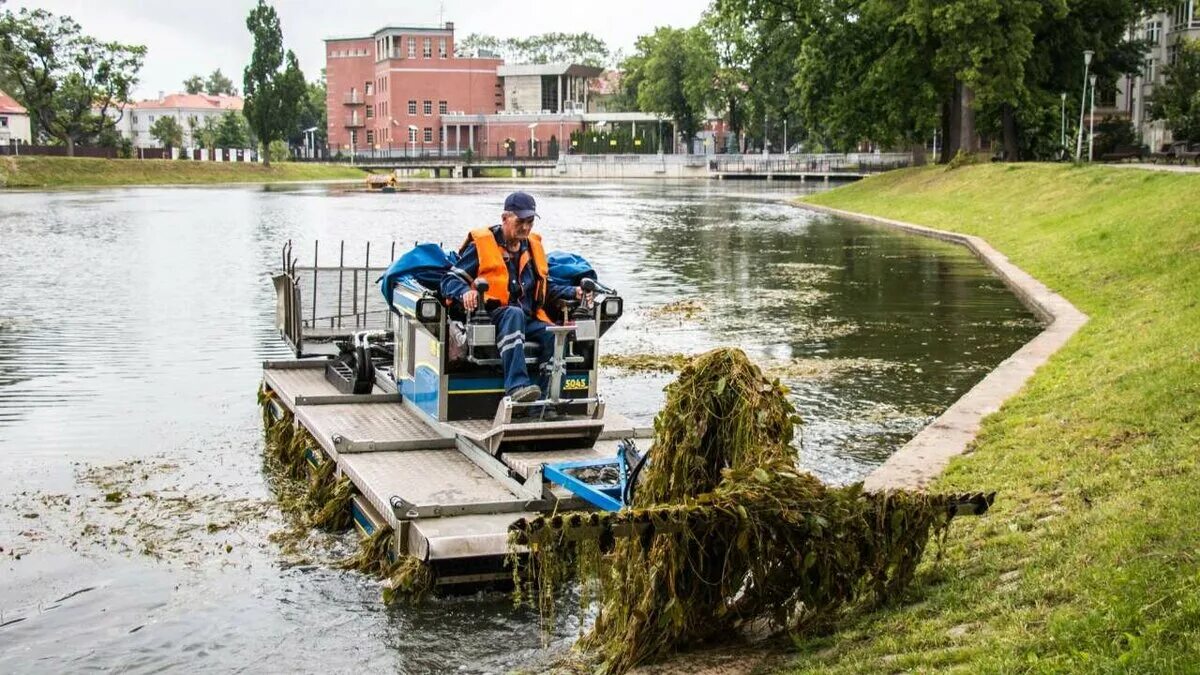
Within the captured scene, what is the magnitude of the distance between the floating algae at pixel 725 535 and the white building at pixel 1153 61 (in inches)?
3055

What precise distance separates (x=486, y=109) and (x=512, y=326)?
521 feet

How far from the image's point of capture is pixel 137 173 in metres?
107

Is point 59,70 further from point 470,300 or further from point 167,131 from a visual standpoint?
point 470,300

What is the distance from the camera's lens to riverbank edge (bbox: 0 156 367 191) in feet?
311

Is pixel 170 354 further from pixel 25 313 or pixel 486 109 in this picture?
pixel 486 109

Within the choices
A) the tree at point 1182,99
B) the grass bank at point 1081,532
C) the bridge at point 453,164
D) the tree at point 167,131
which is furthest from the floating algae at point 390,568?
the tree at point 167,131

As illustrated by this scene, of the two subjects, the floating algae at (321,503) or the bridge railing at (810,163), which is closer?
the floating algae at (321,503)

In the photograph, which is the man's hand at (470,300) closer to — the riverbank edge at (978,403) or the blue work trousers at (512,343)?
the blue work trousers at (512,343)

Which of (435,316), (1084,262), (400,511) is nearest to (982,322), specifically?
(1084,262)

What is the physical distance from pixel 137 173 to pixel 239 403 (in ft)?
316

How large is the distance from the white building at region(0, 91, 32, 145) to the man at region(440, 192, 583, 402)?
136773mm

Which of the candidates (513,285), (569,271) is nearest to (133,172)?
(569,271)

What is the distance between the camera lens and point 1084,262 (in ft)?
88.0

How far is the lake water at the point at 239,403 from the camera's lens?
9023mm
